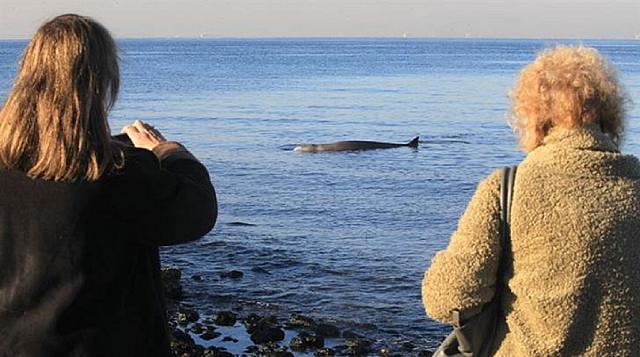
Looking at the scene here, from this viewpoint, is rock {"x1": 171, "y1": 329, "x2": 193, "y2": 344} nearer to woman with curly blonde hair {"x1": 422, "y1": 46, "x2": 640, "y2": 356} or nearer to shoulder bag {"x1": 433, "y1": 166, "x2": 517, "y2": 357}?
shoulder bag {"x1": 433, "y1": 166, "x2": 517, "y2": 357}

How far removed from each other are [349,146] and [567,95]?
27.2 m

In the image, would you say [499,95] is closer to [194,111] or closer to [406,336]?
[194,111]

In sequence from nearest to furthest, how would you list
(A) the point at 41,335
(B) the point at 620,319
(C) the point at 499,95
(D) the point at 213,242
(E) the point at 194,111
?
1. (A) the point at 41,335
2. (B) the point at 620,319
3. (D) the point at 213,242
4. (E) the point at 194,111
5. (C) the point at 499,95

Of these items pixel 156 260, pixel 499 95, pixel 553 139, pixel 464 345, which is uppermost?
pixel 553 139

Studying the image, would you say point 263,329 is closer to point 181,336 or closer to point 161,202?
point 181,336

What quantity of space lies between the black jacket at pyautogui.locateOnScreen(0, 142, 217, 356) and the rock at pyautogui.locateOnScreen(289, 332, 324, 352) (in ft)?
25.0

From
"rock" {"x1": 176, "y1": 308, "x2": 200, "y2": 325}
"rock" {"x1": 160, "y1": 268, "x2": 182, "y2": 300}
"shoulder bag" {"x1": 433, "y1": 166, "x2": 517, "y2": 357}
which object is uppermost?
"shoulder bag" {"x1": 433, "y1": 166, "x2": 517, "y2": 357}

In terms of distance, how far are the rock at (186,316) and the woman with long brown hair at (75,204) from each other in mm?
8813

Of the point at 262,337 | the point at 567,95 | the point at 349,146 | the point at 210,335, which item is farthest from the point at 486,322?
the point at 349,146

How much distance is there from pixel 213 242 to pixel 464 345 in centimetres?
1424

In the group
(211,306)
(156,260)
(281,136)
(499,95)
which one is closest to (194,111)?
(281,136)

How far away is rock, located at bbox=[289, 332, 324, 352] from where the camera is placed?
1088cm

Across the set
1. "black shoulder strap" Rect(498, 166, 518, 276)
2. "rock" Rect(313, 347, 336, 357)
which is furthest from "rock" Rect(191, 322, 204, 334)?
"black shoulder strap" Rect(498, 166, 518, 276)

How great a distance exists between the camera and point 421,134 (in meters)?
36.4
